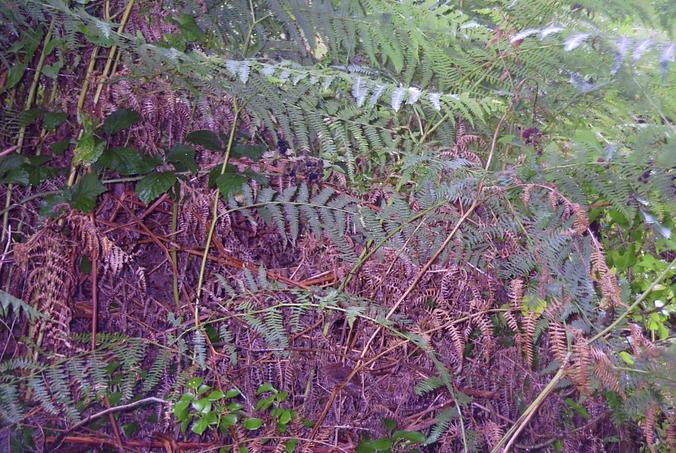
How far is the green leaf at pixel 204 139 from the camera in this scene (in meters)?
1.53

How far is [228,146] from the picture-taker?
5.00 feet

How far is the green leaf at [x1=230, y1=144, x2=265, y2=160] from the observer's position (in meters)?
1.55

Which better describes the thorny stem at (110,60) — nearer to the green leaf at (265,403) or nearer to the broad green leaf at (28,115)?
the broad green leaf at (28,115)

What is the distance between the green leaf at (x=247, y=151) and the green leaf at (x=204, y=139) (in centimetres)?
4

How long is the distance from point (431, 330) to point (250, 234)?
0.60 m

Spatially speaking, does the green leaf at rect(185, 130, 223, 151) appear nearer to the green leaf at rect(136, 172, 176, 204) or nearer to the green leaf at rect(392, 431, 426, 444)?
the green leaf at rect(136, 172, 176, 204)

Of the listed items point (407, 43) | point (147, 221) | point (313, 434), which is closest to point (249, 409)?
point (313, 434)

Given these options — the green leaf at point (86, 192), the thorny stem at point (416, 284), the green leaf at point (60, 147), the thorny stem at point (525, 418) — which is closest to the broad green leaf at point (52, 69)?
the green leaf at point (60, 147)

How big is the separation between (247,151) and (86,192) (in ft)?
1.38

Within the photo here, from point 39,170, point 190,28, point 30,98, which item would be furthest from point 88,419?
point 190,28

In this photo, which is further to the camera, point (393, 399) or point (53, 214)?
point (393, 399)

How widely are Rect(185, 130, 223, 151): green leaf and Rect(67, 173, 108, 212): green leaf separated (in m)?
0.26

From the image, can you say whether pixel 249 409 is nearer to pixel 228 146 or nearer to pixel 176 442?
pixel 176 442

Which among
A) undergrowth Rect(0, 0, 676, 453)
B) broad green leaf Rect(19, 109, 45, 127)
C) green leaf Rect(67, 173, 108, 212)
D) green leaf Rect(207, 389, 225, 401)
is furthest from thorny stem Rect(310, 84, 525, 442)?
broad green leaf Rect(19, 109, 45, 127)
